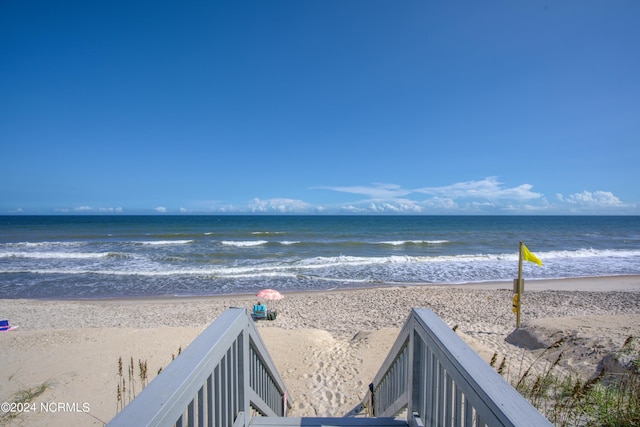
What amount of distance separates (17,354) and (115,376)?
319 cm

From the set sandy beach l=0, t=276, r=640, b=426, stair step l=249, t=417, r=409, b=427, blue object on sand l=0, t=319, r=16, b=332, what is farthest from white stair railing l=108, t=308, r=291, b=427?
blue object on sand l=0, t=319, r=16, b=332

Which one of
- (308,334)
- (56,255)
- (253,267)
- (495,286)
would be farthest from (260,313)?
(56,255)

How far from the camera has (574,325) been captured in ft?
26.2

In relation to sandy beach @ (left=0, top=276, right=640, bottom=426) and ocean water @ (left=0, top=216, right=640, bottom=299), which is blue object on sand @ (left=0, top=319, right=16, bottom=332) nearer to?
sandy beach @ (left=0, top=276, right=640, bottom=426)

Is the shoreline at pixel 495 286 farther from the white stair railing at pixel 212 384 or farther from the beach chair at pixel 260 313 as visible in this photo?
the white stair railing at pixel 212 384

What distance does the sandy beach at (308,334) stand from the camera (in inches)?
211

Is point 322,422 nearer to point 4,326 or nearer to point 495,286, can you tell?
point 4,326

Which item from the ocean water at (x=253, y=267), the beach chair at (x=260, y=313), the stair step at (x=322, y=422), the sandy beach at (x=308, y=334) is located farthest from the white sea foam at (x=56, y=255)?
the stair step at (x=322, y=422)

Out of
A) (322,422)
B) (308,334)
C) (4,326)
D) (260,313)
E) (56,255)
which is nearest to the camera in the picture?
(322,422)

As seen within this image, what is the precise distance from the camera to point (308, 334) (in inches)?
325

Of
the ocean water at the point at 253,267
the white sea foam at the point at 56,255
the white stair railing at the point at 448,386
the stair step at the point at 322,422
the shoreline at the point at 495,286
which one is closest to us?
the white stair railing at the point at 448,386

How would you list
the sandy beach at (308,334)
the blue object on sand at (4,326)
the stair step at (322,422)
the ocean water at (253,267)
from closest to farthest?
the stair step at (322,422)
the sandy beach at (308,334)
the blue object on sand at (4,326)
the ocean water at (253,267)

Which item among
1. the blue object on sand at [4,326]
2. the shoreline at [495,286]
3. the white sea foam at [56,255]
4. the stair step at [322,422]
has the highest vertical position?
the stair step at [322,422]

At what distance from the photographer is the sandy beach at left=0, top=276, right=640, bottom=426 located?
537 centimetres
